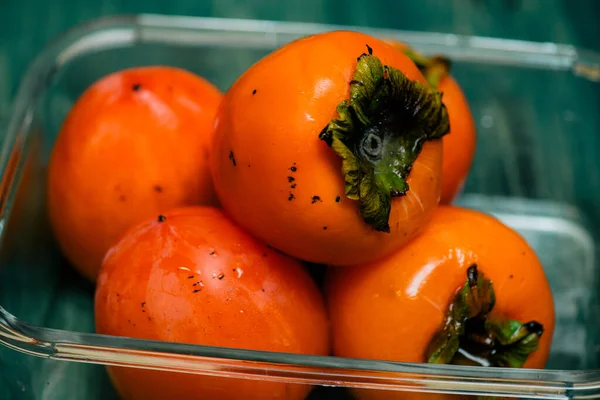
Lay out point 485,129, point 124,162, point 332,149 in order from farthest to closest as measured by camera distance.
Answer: point 485,129 < point 124,162 < point 332,149

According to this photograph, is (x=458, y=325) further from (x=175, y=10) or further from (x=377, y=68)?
(x=175, y=10)

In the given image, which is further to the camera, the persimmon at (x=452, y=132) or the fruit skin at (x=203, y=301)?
the persimmon at (x=452, y=132)

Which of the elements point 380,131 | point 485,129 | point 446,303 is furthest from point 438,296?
point 485,129

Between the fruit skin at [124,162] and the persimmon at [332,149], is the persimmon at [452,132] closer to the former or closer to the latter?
the persimmon at [332,149]

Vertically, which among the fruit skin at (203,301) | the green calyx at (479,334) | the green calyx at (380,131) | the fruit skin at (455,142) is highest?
the fruit skin at (455,142)

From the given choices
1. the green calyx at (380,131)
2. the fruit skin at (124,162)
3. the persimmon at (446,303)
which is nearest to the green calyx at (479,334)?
the persimmon at (446,303)

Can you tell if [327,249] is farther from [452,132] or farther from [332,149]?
[452,132]

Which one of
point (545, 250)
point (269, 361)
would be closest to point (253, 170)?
point (269, 361)
